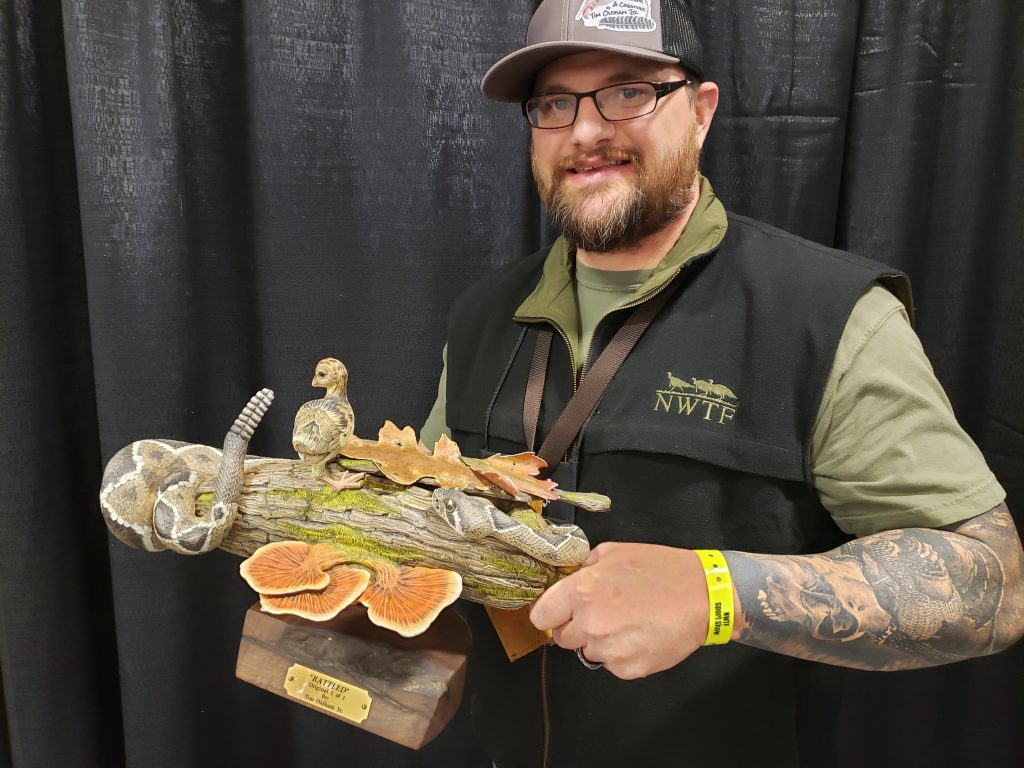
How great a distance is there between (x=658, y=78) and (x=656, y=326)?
0.41 metres

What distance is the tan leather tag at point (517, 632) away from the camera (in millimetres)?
1093

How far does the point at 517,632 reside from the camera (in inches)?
43.4

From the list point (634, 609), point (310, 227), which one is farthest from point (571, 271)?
point (310, 227)

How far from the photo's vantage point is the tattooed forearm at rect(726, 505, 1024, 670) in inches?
35.2

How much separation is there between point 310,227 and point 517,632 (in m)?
1.14

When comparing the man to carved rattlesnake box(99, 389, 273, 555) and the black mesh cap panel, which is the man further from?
carved rattlesnake box(99, 389, 273, 555)

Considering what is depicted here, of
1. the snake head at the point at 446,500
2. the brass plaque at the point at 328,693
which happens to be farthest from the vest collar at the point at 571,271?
the brass plaque at the point at 328,693

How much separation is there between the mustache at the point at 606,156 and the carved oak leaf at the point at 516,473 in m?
0.51

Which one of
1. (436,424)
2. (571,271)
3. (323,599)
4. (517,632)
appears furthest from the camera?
(436,424)

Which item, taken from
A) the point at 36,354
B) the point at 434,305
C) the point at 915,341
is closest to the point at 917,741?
→ the point at 915,341

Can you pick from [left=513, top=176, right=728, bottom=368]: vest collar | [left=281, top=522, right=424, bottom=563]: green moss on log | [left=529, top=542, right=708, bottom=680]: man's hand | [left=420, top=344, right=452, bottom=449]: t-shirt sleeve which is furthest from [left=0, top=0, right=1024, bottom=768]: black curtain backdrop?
[left=529, top=542, right=708, bottom=680]: man's hand

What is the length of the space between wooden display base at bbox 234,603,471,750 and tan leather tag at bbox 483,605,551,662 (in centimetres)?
8

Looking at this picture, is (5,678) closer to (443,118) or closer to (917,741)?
(443,118)

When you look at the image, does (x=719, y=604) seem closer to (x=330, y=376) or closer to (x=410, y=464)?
(x=410, y=464)
